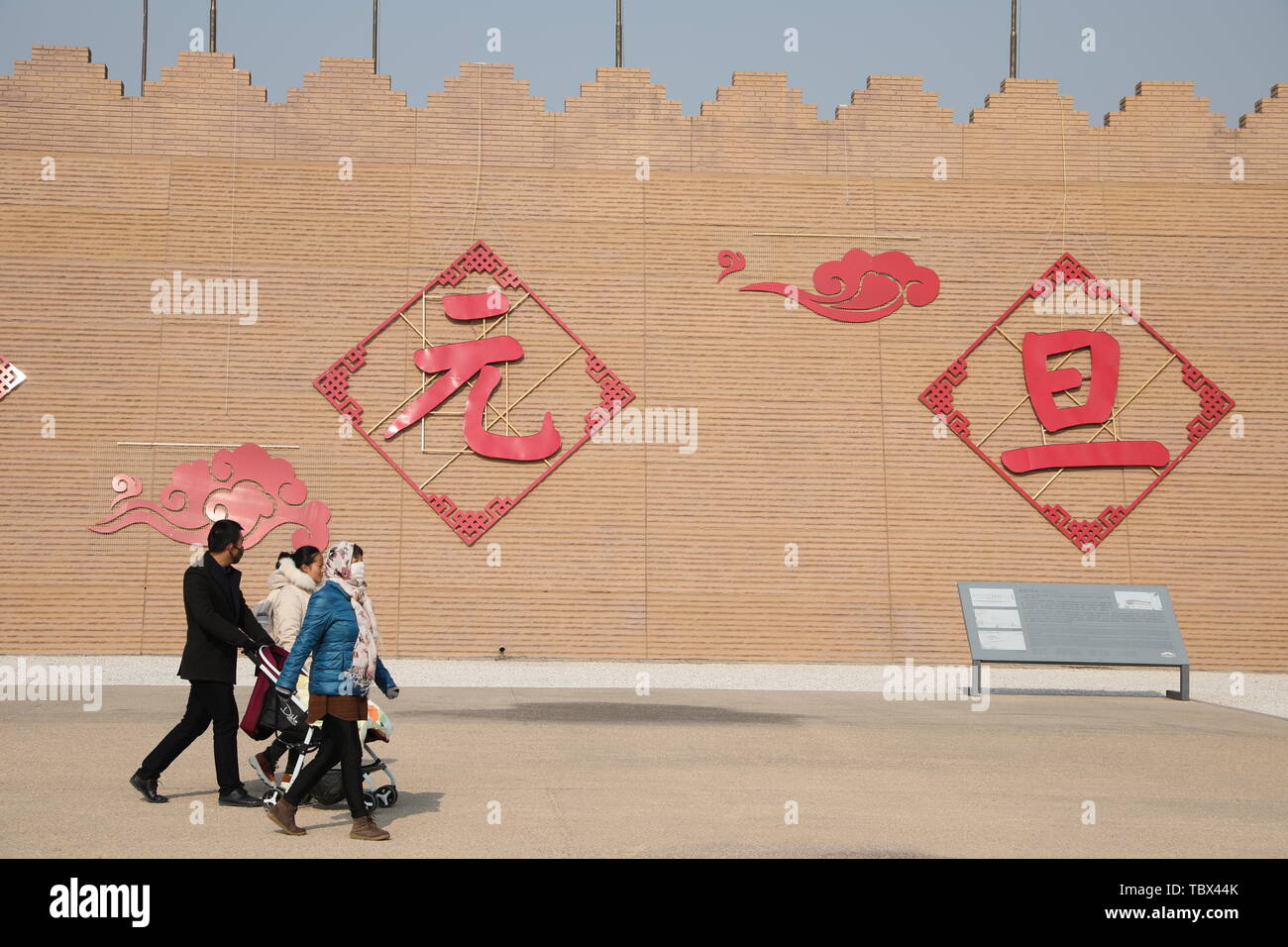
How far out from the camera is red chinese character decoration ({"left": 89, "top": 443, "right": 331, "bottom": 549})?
1823 cm

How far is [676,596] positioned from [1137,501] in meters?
6.83

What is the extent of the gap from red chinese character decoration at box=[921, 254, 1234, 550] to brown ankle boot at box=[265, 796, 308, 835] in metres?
13.6

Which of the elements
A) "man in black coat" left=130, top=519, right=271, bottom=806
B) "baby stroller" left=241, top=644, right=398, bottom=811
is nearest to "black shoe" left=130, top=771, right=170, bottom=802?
"man in black coat" left=130, top=519, right=271, bottom=806

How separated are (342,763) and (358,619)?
31.6 inches

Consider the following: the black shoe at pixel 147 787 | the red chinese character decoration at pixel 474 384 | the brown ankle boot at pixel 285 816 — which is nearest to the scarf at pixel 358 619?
the brown ankle boot at pixel 285 816

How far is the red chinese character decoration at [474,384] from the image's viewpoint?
18.6 m

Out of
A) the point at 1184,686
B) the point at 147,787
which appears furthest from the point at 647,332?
the point at 147,787

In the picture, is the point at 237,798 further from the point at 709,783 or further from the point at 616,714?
the point at 616,714

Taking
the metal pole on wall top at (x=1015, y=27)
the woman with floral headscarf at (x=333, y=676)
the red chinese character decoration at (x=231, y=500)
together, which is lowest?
the woman with floral headscarf at (x=333, y=676)

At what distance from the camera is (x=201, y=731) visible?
833 cm

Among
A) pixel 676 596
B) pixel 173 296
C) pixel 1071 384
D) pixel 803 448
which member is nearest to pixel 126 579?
pixel 173 296

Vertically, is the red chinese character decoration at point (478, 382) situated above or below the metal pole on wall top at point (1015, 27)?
below

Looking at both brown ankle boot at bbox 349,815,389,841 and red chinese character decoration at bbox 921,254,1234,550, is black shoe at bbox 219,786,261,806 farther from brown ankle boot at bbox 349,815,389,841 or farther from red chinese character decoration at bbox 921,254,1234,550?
red chinese character decoration at bbox 921,254,1234,550

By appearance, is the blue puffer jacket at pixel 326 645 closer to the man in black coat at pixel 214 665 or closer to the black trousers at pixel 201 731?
the man in black coat at pixel 214 665
